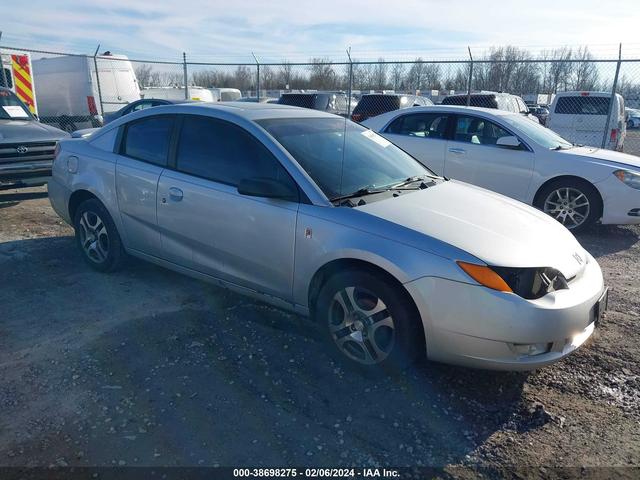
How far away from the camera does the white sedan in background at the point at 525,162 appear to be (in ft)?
21.1

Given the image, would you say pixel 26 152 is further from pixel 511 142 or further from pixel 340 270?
pixel 511 142

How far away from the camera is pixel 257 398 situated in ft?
9.96

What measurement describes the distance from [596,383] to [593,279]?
2.18ft

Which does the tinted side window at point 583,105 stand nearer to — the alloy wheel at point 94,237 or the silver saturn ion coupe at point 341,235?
the silver saturn ion coupe at point 341,235

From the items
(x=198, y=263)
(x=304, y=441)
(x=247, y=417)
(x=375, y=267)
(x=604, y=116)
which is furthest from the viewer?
(x=604, y=116)

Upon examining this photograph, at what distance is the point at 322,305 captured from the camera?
336cm

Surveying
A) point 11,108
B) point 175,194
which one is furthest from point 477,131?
point 11,108

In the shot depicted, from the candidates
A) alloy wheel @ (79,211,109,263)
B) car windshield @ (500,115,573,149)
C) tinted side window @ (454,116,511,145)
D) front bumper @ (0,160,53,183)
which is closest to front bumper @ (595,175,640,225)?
car windshield @ (500,115,573,149)

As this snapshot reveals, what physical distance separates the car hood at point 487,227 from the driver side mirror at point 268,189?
50 centimetres

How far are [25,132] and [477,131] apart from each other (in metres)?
6.77

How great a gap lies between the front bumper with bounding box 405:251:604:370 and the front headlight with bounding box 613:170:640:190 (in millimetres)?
4108

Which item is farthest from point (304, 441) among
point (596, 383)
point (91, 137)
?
point (91, 137)

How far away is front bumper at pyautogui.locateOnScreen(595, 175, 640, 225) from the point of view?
6.32 meters

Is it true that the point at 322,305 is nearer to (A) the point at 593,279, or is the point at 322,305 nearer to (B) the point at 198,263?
(B) the point at 198,263
